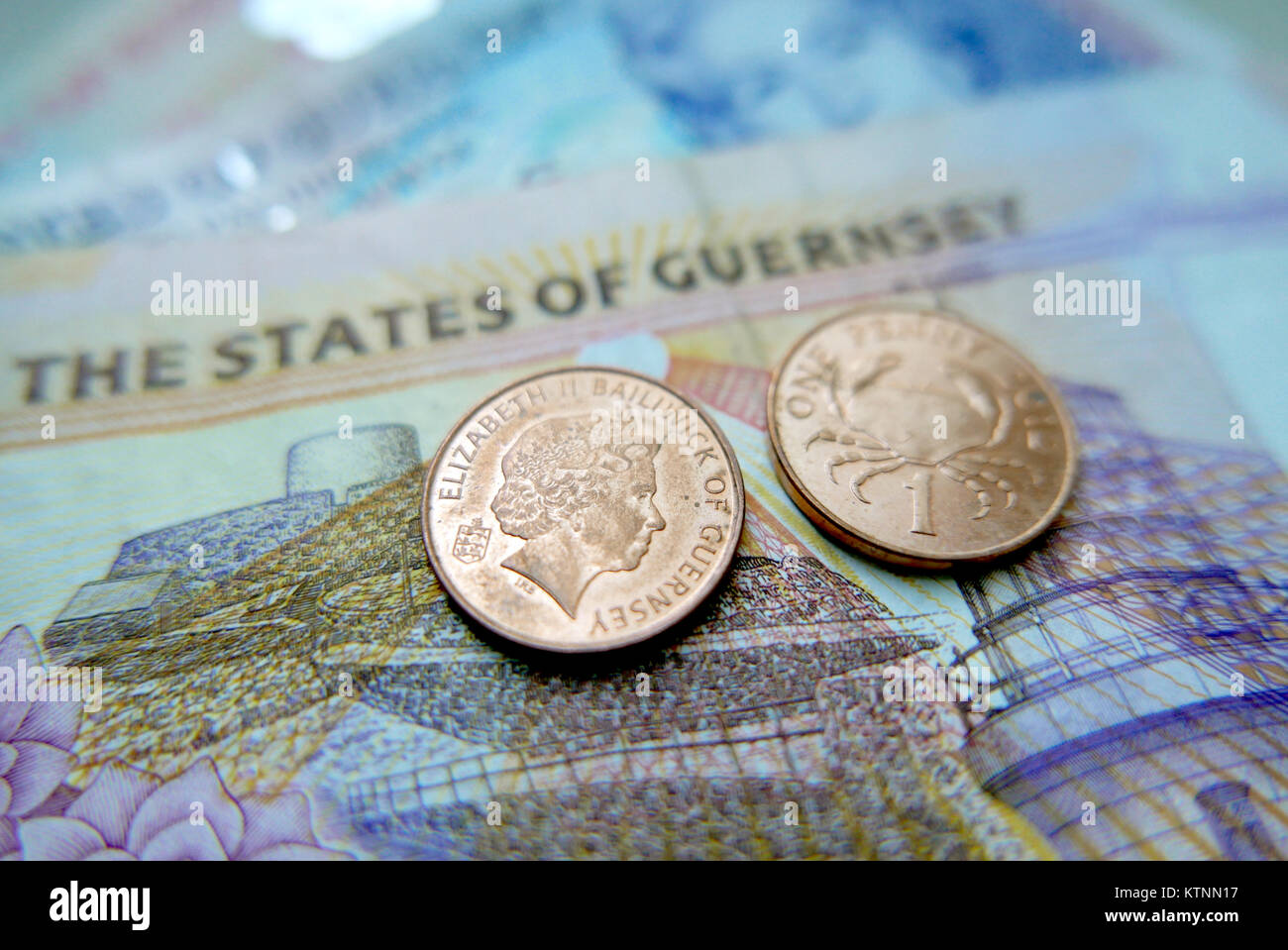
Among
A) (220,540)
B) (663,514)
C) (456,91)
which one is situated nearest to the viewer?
(663,514)

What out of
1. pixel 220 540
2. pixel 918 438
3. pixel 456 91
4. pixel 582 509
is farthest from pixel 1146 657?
pixel 456 91

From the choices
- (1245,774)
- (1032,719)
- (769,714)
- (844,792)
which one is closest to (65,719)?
(769,714)

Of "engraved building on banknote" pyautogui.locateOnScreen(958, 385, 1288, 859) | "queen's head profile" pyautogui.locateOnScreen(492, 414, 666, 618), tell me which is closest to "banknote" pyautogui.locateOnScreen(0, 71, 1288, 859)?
"engraved building on banknote" pyautogui.locateOnScreen(958, 385, 1288, 859)

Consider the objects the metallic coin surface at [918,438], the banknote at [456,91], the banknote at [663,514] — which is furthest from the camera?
the banknote at [456,91]

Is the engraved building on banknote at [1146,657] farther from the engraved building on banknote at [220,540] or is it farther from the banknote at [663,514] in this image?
the engraved building on banknote at [220,540]

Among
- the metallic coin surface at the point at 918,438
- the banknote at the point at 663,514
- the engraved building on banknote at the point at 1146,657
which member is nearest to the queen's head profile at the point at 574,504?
the banknote at the point at 663,514

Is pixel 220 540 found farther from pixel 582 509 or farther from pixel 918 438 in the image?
pixel 918 438
